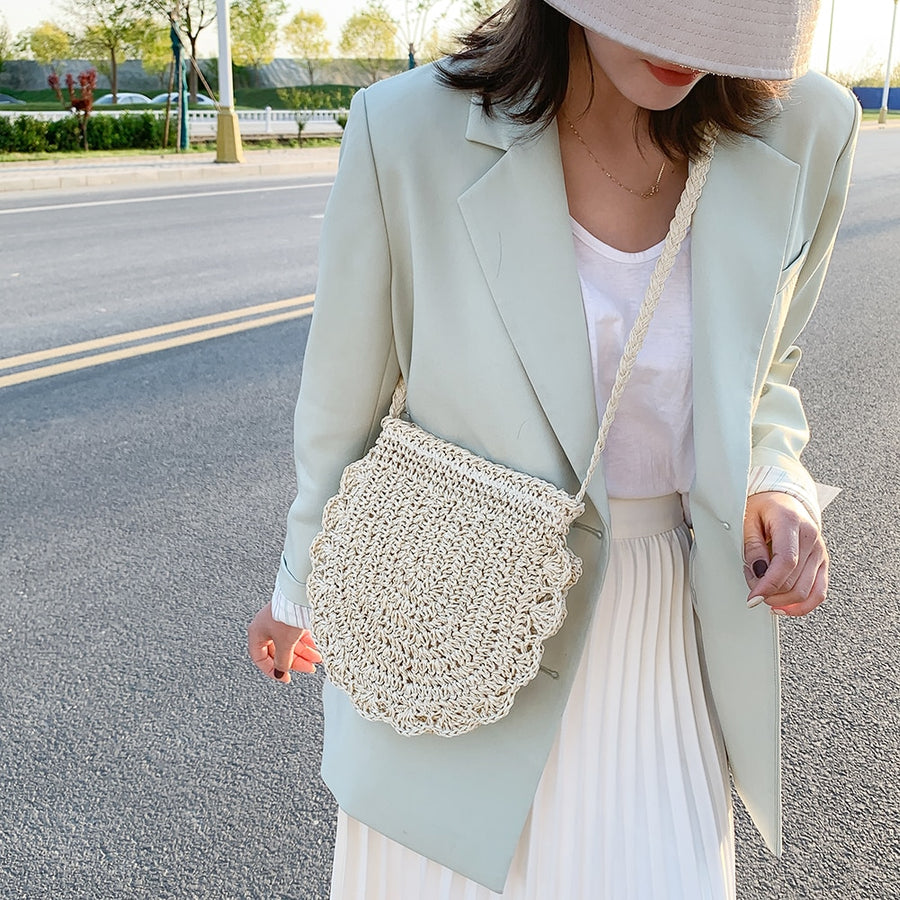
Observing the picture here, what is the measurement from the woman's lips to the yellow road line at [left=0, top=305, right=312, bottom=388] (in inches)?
189

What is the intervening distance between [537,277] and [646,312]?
14 cm

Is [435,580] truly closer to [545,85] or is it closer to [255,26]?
[545,85]

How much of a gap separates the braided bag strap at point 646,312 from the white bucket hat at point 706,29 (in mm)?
247

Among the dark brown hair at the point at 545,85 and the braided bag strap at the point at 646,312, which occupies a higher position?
the dark brown hair at the point at 545,85

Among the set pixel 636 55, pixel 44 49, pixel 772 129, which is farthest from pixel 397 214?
pixel 44 49

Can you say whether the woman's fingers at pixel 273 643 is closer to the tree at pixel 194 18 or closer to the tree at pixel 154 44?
the tree at pixel 194 18

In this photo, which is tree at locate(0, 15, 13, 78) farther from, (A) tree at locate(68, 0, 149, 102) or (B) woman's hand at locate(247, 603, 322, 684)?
(B) woman's hand at locate(247, 603, 322, 684)

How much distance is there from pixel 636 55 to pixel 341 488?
24.5 inches

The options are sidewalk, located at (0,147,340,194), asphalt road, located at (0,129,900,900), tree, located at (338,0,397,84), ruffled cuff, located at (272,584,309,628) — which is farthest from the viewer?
tree, located at (338,0,397,84)

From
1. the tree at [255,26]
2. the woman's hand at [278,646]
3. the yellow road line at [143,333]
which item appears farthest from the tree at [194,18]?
the woman's hand at [278,646]

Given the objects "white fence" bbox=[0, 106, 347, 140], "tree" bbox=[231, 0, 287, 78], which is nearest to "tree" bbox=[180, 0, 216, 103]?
"white fence" bbox=[0, 106, 347, 140]

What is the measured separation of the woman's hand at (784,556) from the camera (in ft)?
4.26

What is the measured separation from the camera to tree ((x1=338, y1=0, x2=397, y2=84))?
47875 millimetres

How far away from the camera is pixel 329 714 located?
1546 millimetres
